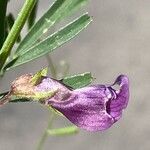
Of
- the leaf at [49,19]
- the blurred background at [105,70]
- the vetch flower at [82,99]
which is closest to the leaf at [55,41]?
the leaf at [49,19]

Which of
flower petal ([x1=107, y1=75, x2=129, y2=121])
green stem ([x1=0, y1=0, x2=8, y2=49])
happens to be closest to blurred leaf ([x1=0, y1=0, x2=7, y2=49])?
green stem ([x1=0, y1=0, x2=8, y2=49])

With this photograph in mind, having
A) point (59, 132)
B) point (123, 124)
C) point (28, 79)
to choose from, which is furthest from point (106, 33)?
point (28, 79)

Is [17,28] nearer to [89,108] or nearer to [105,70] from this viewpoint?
[89,108]

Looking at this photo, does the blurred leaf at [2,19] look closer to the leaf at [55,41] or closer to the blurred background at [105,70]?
the leaf at [55,41]

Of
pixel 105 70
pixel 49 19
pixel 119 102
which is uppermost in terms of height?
pixel 49 19

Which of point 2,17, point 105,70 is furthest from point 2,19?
point 105,70

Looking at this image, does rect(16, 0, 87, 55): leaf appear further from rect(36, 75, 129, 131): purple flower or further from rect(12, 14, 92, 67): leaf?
rect(36, 75, 129, 131): purple flower

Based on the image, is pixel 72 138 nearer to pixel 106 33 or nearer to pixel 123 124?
pixel 123 124
